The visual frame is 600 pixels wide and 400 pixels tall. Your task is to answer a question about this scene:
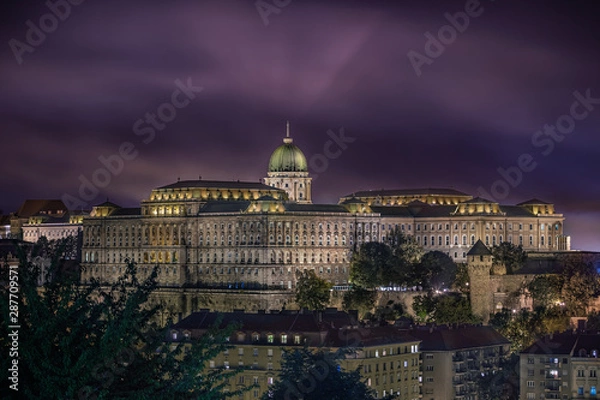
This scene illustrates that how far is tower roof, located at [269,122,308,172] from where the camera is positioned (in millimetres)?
167875

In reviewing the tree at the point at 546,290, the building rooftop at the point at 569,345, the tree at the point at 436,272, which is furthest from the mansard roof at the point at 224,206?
the building rooftop at the point at 569,345

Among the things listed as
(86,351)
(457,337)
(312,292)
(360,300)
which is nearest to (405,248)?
(312,292)

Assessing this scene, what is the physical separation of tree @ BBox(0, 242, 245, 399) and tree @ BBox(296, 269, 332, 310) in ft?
322

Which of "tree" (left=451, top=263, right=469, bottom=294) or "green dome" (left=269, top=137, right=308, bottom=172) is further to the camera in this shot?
"green dome" (left=269, top=137, right=308, bottom=172)

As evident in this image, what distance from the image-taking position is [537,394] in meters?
86.6

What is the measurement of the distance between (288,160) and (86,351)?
479ft

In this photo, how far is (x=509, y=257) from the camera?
127 meters

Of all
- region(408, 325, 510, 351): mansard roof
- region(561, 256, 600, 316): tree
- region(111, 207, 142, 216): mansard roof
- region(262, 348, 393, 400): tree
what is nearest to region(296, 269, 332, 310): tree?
region(561, 256, 600, 316): tree

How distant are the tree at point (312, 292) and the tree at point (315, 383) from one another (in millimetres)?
59231

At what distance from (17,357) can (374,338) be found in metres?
63.8

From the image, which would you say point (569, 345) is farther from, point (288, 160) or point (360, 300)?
point (288, 160)

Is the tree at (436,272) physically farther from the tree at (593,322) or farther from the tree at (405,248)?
the tree at (593,322)

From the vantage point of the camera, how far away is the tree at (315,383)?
186 ft

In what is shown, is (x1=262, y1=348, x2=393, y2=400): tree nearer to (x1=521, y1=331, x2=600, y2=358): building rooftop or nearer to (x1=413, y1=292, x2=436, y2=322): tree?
(x1=521, y1=331, x2=600, y2=358): building rooftop
